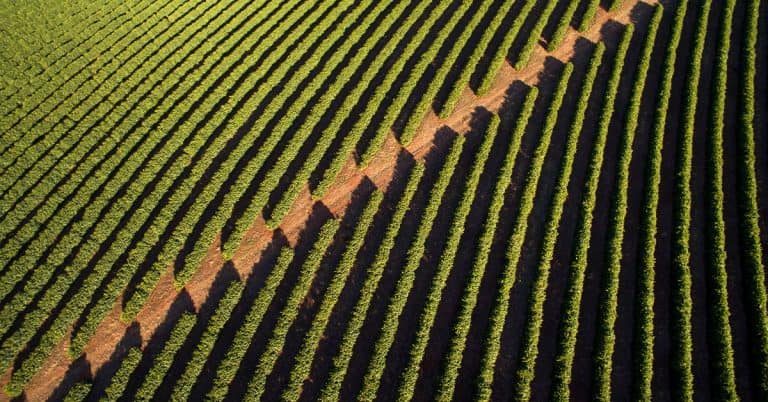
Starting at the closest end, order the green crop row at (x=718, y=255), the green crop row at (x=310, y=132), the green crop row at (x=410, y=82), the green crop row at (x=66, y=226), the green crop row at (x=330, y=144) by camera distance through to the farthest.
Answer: the green crop row at (x=718, y=255)
the green crop row at (x=66, y=226)
the green crop row at (x=310, y=132)
the green crop row at (x=330, y=144)
the green crop row at (x=410, y=82)

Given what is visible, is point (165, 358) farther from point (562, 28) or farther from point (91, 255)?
point (562, 28)

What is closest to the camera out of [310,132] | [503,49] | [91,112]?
[310,132]

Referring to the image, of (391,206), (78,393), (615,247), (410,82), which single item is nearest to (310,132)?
(391,206)

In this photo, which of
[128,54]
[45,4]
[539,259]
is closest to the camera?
[539,259]

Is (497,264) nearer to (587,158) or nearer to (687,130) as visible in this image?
(587,158)

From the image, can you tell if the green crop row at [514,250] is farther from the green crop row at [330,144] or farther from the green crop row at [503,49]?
the green crop row at [330,144]

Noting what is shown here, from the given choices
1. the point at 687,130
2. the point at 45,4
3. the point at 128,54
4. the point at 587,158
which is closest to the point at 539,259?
the point at 587,158

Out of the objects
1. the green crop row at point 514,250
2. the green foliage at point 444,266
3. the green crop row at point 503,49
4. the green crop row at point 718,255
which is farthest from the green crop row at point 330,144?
the green crop row at point 718,255
